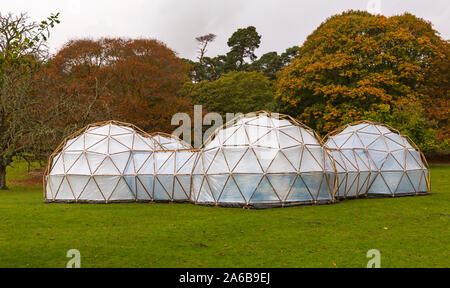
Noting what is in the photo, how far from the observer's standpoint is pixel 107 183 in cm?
2156

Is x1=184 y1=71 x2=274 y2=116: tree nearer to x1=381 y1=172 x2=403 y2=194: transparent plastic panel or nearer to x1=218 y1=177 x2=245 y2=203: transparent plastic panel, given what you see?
x1=381 y1=172 x2=403 y2=194: transparent plastic panel

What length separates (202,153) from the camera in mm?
20375

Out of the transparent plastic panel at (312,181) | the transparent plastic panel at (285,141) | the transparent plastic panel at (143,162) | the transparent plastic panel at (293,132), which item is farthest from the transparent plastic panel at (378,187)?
the transparent plastic panel at (143,162)

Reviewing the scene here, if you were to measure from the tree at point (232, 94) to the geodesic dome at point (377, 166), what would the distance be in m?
24.2

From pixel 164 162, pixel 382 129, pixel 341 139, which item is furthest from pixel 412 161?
pixel 164 162

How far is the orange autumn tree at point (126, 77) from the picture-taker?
35.2m

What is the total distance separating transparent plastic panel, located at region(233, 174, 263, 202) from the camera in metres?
18.6

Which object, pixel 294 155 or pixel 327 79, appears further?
pixel 327 79

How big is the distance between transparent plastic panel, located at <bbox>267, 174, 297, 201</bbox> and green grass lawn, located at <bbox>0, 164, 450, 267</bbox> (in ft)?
3.55

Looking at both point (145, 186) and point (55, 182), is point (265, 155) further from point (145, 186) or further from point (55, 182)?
point (55, 182)

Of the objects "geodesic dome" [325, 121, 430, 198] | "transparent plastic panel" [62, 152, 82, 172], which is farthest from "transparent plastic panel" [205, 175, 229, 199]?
"transparent plastic panel" [62, 152, 82, 172]

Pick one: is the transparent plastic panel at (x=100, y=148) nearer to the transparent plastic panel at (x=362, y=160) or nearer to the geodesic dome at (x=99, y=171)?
the geodesic dome at (x=99, y=171)

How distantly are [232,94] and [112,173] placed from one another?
96.3 feet

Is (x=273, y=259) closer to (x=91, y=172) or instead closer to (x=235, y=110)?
(x=91, y=172)
